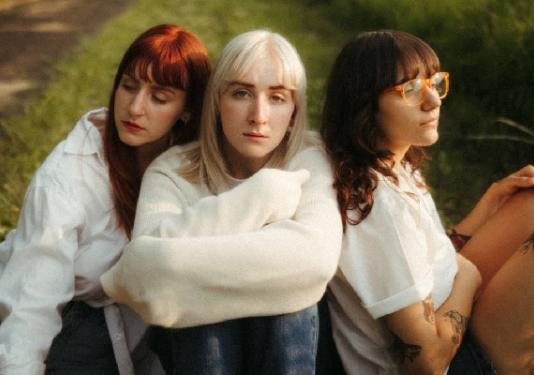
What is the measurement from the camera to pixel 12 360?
7.38ft

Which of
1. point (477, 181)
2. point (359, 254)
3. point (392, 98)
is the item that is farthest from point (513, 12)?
point (359, 254)

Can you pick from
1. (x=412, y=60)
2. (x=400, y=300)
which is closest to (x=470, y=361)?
(x=400, y=300)

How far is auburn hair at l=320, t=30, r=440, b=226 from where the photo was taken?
238cm

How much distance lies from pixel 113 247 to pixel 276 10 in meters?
6.06

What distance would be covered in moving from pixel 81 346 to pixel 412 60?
1.56 m

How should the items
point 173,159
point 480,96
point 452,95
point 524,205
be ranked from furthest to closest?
point 452,95 < point 480,96 < point 524,205 < point 173,159

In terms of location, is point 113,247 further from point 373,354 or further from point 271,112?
point 373,354

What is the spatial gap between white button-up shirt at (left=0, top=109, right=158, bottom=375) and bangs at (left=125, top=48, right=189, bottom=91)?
313 mm

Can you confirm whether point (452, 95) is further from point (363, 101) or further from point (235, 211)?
point (235, 211)

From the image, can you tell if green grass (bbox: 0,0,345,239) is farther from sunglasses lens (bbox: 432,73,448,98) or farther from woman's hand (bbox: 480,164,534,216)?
sunglasses lens (bbox: 432,73,448,98)

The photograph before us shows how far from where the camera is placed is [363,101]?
2.44 metres

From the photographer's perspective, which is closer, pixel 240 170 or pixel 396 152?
pixel 396 152

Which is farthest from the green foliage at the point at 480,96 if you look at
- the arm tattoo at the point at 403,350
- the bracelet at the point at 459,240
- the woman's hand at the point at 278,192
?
the woman's hand at the point at 278,192

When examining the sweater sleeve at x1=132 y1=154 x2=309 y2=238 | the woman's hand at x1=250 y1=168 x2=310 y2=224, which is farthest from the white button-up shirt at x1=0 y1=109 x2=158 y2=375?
the woman's hand at x1=250 y1=168 x2=310 y2=224
